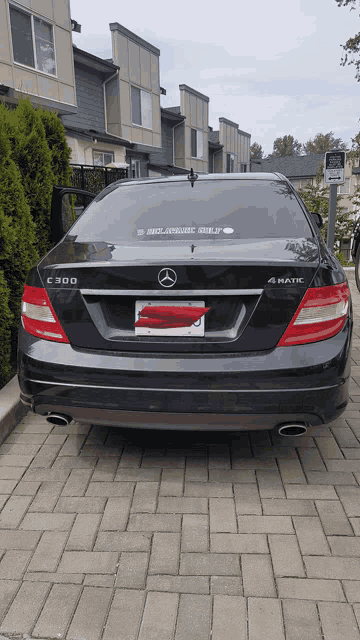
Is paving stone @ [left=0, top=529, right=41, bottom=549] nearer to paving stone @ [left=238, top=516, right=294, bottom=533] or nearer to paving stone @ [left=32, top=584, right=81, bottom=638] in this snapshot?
paving stone @ [left=32, top=584, right=81, bottom=638]

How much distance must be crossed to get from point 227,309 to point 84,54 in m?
21.9

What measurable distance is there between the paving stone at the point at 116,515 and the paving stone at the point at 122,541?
46 mm

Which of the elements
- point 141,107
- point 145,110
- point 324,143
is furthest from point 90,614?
point 324,143

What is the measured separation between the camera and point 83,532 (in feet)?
8.46

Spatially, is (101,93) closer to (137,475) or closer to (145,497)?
(137,475)

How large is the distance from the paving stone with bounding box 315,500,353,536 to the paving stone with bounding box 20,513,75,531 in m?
1.28

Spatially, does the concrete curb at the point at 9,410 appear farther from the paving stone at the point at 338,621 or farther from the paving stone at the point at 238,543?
the paving stone at the point at 338,621

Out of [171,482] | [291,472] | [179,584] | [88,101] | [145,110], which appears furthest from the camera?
[145,110]

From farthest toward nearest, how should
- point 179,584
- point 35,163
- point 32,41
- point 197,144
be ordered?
point 197,144 → point 32,41 → point 35,163 → point 179,584

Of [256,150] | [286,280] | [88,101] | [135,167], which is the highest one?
[256,150]

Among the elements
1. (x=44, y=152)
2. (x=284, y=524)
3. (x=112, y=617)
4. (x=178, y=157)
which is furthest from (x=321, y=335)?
(x=178, y=157)

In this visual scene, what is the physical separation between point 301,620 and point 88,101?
2412 centimetres

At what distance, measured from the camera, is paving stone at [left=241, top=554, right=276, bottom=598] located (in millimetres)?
2158

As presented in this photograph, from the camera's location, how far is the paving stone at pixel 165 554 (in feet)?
7.56
